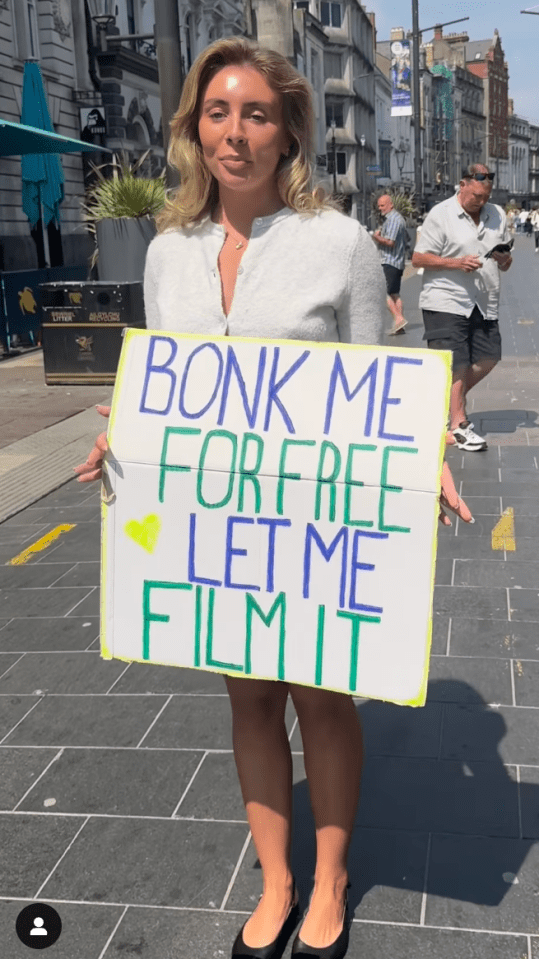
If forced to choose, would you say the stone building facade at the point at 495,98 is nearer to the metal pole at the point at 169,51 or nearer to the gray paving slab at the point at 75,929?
the metal pole at the point at 169,51

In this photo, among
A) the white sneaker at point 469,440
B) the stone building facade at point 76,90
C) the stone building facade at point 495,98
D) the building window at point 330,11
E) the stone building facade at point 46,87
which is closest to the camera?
the white sneaker at point 469,440

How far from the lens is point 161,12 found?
366 inches

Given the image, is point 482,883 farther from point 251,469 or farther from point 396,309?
point 396,309

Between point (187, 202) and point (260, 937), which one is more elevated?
point (187, 202)

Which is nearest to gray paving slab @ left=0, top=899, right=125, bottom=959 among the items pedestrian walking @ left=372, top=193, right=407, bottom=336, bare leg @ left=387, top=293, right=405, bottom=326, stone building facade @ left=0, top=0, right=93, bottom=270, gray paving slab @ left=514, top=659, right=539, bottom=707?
gray paving slab @ left=514, top=659, right=539, bottom=707

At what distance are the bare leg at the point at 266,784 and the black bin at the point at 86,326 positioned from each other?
30.9ft

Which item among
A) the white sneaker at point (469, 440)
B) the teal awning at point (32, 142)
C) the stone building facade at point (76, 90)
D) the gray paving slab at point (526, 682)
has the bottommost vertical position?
the gray paving slab at point (526, 682)

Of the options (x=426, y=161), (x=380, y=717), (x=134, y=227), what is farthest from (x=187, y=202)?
(x=426, y=161)

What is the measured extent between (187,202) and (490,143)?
153 metres

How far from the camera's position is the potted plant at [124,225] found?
12.7 m

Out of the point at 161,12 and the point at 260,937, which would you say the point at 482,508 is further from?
the point at 161,12

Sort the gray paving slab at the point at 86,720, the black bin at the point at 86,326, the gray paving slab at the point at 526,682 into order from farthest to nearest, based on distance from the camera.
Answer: the black bin at the point at 86,326 → the gray paving slab at the point at 526,682 → the gray paving slab at the point at 86,720

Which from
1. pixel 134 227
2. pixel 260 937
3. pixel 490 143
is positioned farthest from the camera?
pixel 490 143

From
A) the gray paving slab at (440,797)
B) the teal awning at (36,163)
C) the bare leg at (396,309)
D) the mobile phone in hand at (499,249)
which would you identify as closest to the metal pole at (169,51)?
the mobile phone in hand at (499,249)
